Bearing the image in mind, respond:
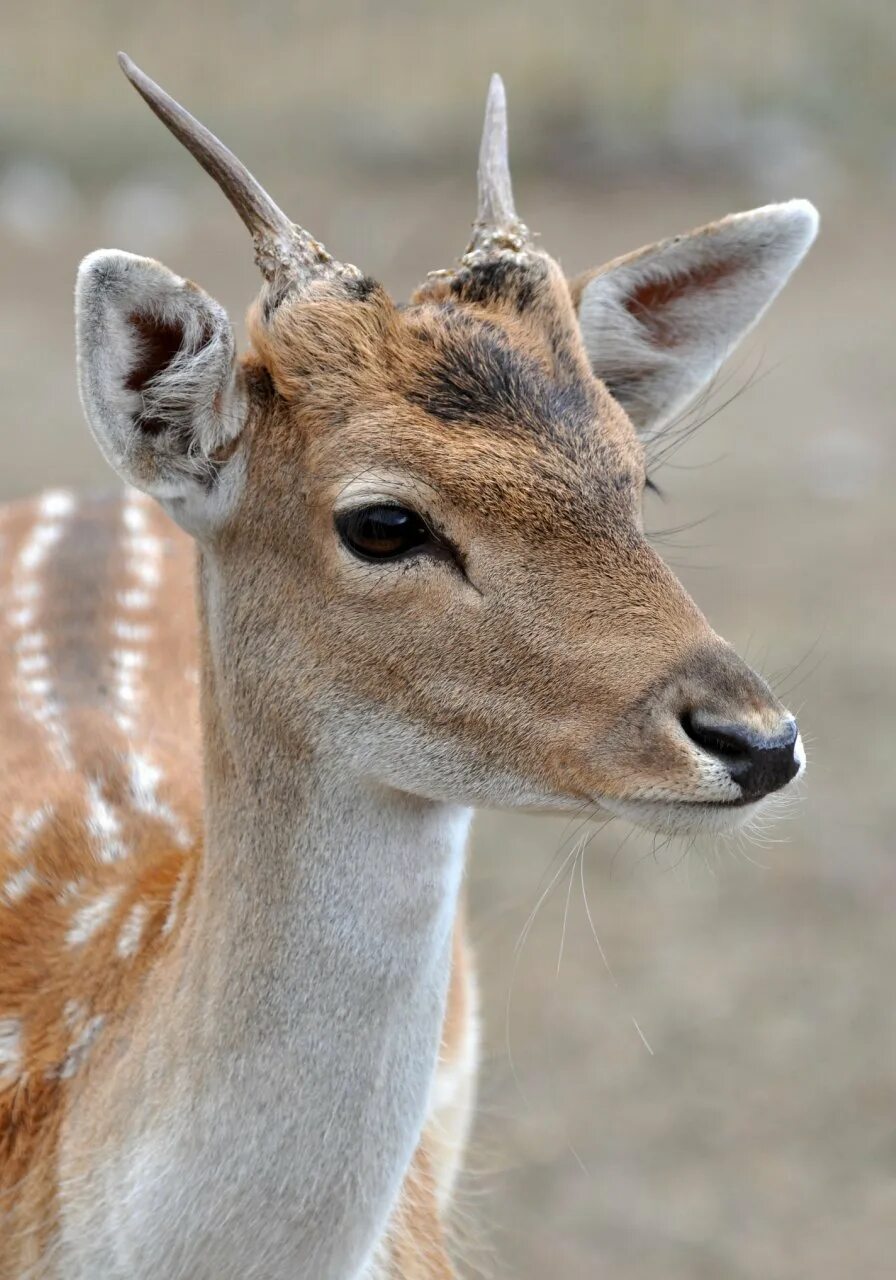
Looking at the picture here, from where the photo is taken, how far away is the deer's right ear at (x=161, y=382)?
7.71 ft

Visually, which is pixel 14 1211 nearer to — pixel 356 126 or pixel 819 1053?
pixel 819 1053

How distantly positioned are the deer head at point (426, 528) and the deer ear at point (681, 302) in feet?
0.85

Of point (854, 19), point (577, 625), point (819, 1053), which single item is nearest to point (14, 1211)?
point (577, 625)

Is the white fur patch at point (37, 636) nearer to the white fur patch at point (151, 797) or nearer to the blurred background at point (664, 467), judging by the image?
the white fur patch at point (151, 797)

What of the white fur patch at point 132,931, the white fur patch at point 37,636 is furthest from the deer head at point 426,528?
the white fur patch at point 37,636

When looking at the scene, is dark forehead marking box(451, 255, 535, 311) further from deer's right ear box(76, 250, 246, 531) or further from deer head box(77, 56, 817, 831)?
deer's right ear box(76, 250, 246, 531)

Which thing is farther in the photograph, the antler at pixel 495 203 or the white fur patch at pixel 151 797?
the white fur patch at pixel 151 797

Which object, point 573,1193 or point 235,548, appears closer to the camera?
point 235,548

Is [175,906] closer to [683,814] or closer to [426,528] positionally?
[426,528]

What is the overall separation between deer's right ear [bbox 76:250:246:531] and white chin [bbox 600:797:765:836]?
0.76 m

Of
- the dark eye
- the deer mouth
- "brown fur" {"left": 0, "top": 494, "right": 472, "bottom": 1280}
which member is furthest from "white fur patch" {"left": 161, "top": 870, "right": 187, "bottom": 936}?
the deer mouth

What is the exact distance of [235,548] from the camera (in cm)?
252

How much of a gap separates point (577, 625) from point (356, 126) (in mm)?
12267

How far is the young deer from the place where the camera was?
2268 mm
